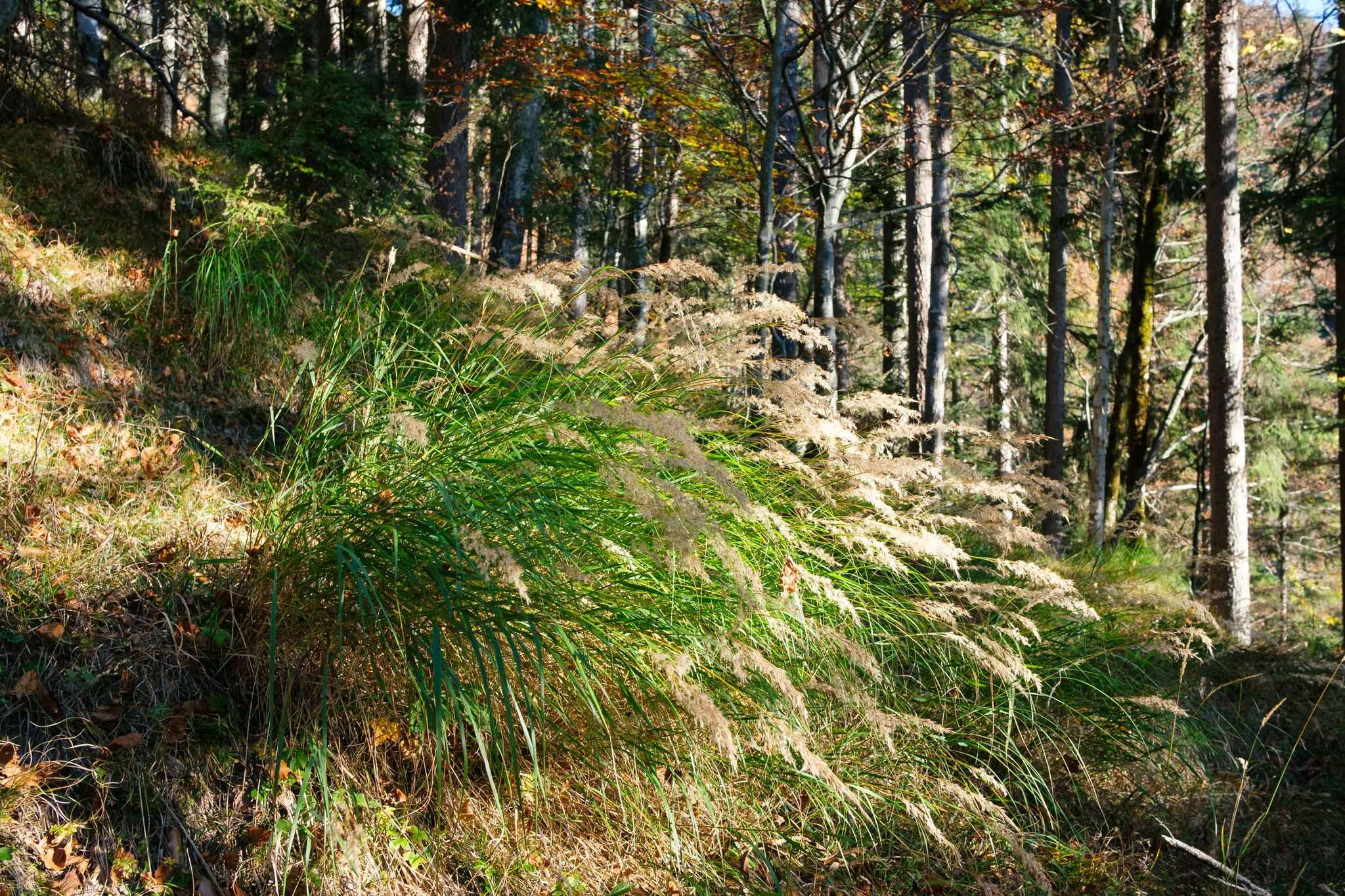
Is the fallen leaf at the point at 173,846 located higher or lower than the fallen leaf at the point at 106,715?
lower

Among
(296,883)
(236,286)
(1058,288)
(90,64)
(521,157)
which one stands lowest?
(296,883)

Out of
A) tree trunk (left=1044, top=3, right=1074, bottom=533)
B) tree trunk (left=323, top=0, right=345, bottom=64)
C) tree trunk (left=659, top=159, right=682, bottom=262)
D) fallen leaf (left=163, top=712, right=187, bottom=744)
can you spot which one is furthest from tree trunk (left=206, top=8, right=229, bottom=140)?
tree trunk (left=1044, top=3, right=1074, bottom=533)

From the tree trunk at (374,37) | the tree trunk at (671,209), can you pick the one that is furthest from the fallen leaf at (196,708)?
the tree trunk at (671,209)

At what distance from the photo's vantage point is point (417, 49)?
10.3 meters

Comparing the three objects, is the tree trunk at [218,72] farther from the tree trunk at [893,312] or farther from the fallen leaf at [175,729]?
the tree trunk at [893,312]

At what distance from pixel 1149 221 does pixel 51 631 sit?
10.3m

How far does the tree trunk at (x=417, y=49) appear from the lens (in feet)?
33.3

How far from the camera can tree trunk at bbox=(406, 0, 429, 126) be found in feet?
33.3

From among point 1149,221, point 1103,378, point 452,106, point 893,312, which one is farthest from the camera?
point 893,312

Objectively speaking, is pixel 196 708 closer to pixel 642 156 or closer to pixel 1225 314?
pixel 1225 314

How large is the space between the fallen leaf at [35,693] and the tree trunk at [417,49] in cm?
878

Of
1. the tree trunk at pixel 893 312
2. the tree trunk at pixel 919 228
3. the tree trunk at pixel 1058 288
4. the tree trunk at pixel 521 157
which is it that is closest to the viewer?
the tree trunk at pixel 919 228

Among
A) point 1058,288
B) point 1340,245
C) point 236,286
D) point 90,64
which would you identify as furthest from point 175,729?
point 1058,288

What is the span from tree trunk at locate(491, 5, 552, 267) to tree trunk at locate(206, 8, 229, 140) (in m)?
3.11
